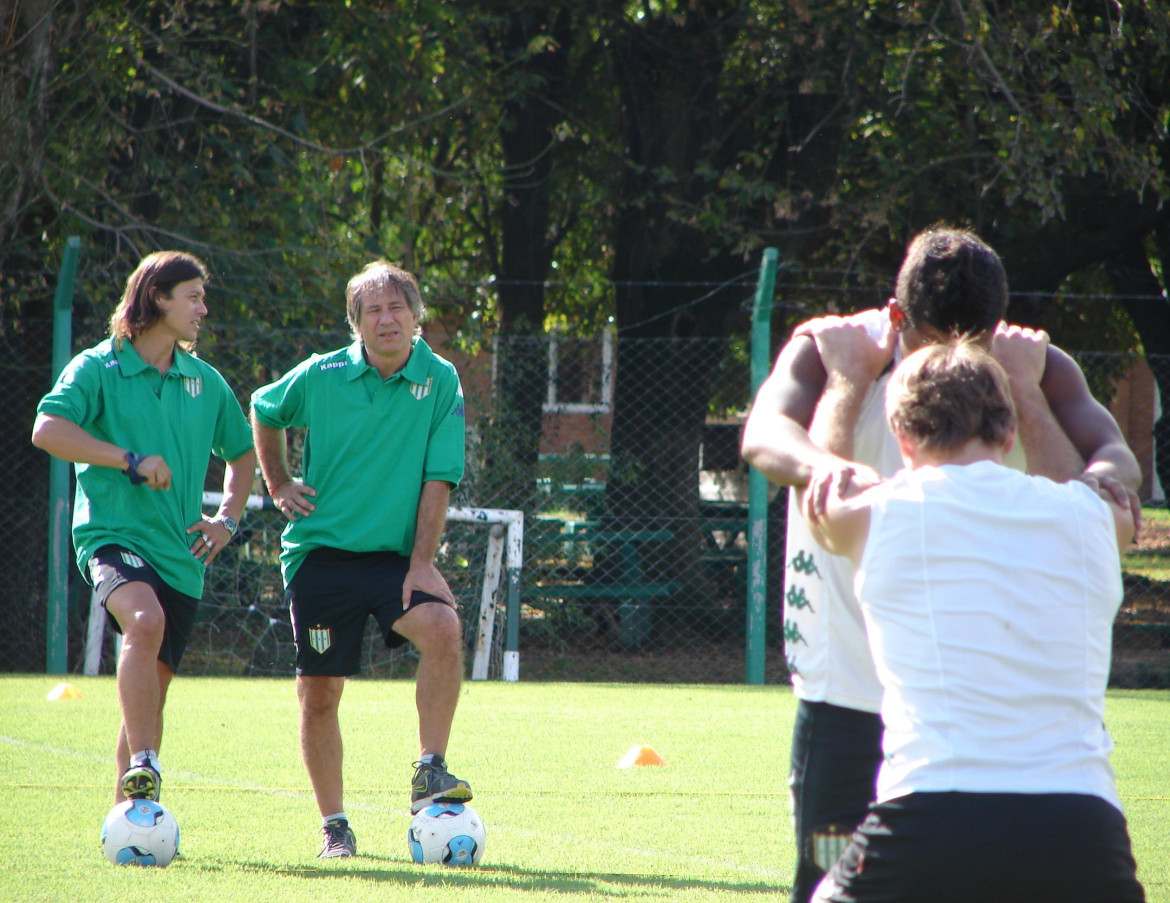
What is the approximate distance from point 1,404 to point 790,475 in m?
8.72

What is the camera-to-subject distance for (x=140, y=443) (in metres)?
4.65

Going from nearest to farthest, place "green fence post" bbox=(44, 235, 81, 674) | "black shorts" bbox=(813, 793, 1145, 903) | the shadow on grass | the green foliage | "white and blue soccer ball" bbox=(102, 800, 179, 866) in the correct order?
"black shorts" bbox=(813, 793, 1145, 903) → the shadow on grass → "white and blue soccer ball" bbox=(102, 800, 179, 866) → "green fence post" bbox=(44, 235, 81, 674) → the green foliage

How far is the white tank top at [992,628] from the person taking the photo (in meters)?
2.11

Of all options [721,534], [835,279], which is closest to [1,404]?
[721,534]

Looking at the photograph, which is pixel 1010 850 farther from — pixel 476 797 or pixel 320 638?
pixel 476 797

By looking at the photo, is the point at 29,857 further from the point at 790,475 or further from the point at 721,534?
the point at 721,534

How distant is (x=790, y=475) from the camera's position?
8.02ft

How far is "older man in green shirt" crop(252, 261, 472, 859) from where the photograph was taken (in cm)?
452

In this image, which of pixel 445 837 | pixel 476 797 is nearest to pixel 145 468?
pixel 445 837

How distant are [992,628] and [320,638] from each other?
2.88 metres

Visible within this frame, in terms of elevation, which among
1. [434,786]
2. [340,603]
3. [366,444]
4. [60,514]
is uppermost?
[366,444]

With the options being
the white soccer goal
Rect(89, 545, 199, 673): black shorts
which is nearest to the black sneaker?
Rect(89, 545, 199, 673): black shorts

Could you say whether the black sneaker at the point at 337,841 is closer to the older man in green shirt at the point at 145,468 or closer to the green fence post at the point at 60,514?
the older man in green shirt at the point at 145,468

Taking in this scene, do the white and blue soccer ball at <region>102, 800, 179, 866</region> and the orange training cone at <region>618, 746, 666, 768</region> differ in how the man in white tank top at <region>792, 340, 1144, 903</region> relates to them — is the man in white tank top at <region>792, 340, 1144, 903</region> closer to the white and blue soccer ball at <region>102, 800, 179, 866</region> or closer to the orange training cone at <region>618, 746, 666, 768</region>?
the white and blue soccer ball at <region>102, 800, 179, 866</region>
